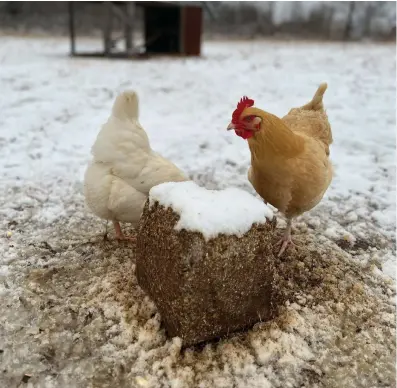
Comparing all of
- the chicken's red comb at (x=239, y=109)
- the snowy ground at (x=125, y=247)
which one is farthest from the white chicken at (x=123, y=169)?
the chicken's red comb at (x=239, y=109)

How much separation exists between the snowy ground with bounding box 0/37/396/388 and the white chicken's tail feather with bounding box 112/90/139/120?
31.8 inches

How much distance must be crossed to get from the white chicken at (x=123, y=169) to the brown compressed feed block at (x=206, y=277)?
1.30 ft

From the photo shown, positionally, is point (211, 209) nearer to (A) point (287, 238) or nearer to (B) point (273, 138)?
(B) point (273, 138)

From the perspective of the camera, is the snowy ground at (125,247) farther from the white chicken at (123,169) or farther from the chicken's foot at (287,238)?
the white chicken at (123,169)

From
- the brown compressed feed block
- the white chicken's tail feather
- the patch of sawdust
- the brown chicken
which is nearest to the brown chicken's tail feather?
the brown chicken

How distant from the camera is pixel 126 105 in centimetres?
235

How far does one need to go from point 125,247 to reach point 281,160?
1090 millimetres

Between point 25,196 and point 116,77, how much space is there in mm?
4825

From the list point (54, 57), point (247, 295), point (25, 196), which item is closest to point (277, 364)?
point (247, 295)

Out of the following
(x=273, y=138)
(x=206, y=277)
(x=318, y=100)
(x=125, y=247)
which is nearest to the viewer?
(x=206, y=277)

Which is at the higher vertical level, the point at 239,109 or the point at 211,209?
the point at 239,109

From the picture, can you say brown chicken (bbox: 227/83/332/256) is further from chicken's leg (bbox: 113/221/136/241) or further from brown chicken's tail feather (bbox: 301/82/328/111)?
chicken's leg (bbox: 113/221/136/241)

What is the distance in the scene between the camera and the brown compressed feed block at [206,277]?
1.67m

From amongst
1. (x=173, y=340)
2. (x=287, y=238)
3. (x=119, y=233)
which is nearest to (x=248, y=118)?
(x=287, y=238)
